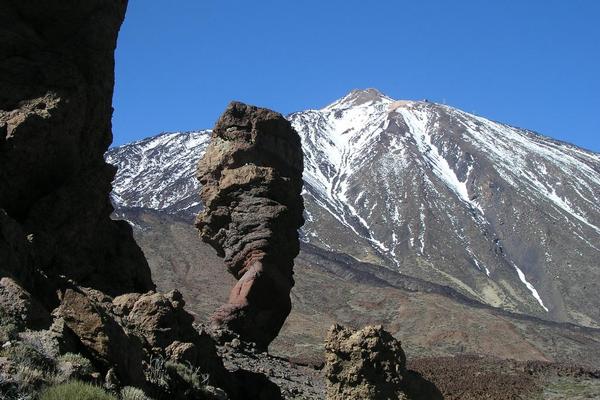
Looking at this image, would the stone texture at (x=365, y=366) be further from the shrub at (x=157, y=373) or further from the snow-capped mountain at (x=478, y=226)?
the snow-capped mountain at (x=478, y=226)

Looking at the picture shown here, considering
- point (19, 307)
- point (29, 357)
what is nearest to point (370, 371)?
point (19, 307)

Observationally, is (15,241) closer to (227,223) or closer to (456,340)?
(227,223)

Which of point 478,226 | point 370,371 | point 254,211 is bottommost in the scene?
point 370,371

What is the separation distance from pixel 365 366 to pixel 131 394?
19.5 feet

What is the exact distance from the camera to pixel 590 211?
176625mm

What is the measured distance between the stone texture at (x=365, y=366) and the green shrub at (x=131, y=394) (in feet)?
18.5

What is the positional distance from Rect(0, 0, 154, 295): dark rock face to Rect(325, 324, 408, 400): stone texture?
403 cm

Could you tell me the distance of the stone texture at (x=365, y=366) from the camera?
A: 12445 millimetres

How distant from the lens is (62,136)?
1205 centimetres

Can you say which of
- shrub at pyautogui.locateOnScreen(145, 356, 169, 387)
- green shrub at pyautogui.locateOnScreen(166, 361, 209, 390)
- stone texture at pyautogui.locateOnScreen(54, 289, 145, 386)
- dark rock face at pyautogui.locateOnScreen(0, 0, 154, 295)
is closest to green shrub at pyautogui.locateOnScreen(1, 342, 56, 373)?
stone texture at pyautogui.locateOnScreen(54, 289, 145, 386)

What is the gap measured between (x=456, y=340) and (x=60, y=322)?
47.6 m

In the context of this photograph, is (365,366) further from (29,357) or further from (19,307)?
(29,357)

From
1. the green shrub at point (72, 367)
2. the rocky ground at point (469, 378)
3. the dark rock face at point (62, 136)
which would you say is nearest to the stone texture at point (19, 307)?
the green shrub at point (72, 367)

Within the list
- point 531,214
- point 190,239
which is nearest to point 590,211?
point 531,214
